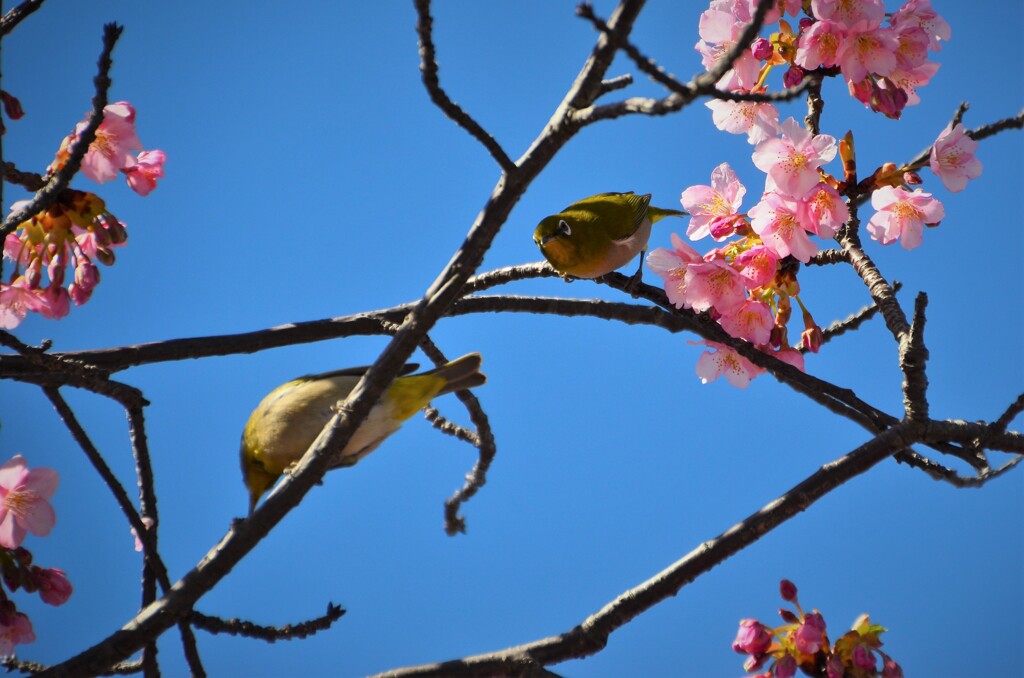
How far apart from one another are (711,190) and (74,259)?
2649mm

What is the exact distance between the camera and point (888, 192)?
3.20m

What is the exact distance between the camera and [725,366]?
3473mm

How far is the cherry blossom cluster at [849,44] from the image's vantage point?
2.94 m

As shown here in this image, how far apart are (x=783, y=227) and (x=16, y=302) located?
303cm

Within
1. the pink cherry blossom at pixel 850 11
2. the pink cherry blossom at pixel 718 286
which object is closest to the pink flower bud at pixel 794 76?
the pink cherry blossom at pixel 850 11

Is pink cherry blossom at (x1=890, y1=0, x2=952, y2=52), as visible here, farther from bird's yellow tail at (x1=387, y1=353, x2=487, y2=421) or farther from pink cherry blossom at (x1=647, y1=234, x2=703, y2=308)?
bird's yellow tail at (x1=387, y1=353, x2=487, y2=421)

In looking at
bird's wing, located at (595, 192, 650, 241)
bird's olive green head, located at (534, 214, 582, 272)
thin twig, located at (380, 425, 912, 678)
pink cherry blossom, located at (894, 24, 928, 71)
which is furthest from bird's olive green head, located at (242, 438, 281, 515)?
pink cherry blossom, located at (894, 24, 928, 71)

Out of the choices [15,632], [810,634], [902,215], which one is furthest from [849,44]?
[15,632]

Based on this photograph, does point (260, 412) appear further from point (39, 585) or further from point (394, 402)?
point (39, 585)

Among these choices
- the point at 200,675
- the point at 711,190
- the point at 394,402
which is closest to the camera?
the point at 200,675

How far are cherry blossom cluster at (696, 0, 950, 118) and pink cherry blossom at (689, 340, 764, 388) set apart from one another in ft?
3.30

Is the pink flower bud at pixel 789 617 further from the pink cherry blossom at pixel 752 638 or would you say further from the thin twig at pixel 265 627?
the thin twig at pixel 265 627

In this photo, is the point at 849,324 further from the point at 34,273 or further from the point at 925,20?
the point at 34,273

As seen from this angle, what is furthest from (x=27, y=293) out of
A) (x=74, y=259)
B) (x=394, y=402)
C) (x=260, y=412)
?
(x=394, y=402)
